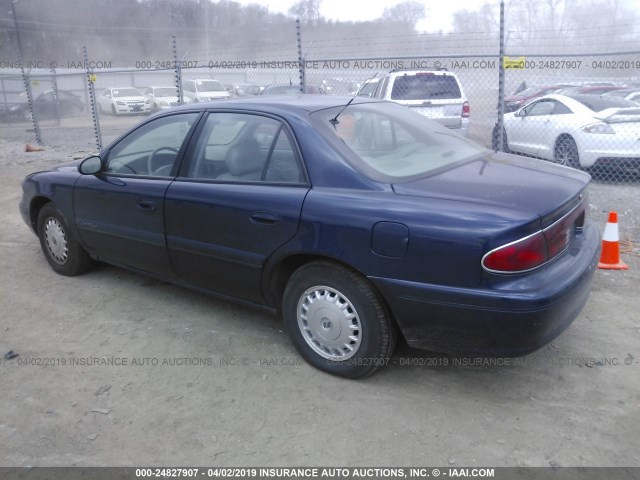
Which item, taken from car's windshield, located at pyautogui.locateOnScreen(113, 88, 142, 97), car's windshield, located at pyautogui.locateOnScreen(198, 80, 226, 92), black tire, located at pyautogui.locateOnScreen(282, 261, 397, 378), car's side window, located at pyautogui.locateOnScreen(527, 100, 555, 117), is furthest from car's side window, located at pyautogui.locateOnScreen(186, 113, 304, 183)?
car's windshield, located at pyautogui.locateOnScreen(113, 88, 142, 97)

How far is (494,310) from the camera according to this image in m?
2.63

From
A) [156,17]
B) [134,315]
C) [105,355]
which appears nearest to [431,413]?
[105,355]

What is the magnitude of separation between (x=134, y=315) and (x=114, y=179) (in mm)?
1010

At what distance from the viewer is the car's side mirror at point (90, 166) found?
4219 millimetres

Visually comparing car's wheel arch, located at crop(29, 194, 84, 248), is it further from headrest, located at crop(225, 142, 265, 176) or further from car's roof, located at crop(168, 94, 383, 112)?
headrest, located at crop(225, 142, 265, 176)

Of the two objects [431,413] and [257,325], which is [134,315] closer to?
[257,325]

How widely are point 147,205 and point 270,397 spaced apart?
63.7 inches

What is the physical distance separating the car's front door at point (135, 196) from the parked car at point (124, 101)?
68.2 ft

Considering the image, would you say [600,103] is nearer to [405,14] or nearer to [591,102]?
[591,102]

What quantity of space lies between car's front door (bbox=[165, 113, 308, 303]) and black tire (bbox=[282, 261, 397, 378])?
0.28m

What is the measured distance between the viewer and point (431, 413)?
294 cm

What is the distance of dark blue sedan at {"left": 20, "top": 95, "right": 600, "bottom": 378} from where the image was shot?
8.80ft

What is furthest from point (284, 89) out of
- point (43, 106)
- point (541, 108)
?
point (43, 106)

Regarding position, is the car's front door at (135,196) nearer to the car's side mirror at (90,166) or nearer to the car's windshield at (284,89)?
the car's side mirror at (90,166)
